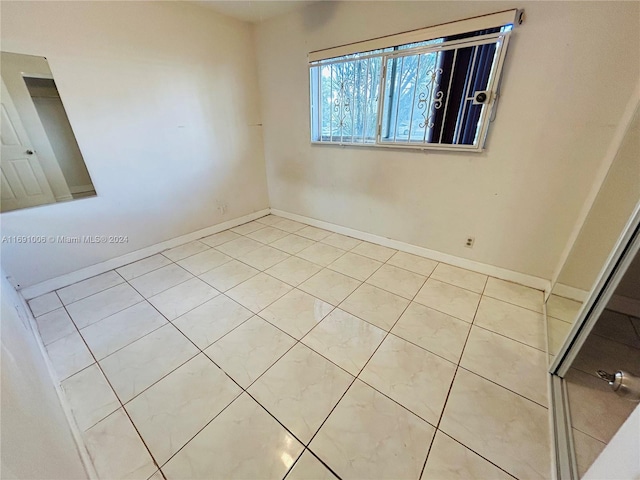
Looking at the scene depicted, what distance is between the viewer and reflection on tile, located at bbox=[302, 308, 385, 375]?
1492 millimetres

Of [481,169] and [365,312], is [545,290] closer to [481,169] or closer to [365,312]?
[481,169]

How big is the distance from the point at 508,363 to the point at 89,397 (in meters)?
2.28

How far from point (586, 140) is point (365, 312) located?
1860mm

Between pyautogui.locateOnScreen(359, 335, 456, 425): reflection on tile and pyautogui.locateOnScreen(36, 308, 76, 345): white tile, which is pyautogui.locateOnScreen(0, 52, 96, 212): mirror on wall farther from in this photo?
pyautogui.locateOnScreen(359, 335, 456, 425): reflection on tile

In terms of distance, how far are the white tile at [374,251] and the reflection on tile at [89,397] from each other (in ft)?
7.13

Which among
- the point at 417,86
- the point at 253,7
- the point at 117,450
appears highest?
the point at 253,7

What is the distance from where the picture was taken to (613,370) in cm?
127

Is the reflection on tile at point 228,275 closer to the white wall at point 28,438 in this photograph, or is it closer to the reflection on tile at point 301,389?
the reflection on tile at point 301,389

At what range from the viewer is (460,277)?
7.47 ft

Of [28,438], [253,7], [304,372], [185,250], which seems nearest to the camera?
[28,438]

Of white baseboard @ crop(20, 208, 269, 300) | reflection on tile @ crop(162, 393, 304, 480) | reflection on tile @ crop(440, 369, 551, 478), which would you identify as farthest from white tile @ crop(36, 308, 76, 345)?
reflection on tile @ crop(440, 369, 551, 478)

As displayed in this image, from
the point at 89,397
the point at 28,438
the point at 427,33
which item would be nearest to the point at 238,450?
the point at 28,438

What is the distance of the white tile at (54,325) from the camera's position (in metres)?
1.67

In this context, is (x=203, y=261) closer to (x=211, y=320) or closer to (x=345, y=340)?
(x=211, y=320)
